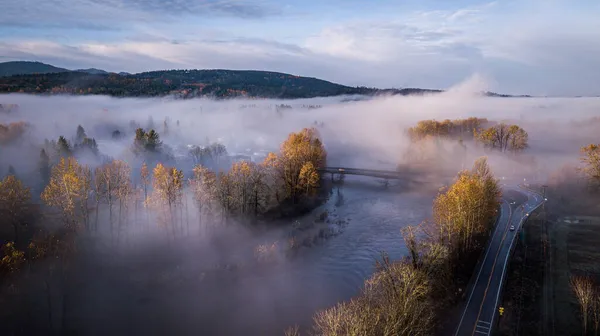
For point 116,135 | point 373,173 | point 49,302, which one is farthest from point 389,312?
point 116,135

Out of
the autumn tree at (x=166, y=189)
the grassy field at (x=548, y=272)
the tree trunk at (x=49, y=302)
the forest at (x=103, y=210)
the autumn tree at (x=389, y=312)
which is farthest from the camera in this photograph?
the autumn tree at (x=166, y=189)

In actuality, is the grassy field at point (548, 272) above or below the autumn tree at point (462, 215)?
below

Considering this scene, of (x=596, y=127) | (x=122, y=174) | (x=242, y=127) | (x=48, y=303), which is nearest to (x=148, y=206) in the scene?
(x=122, y=174)

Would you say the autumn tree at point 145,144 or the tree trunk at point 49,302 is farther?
the autumn tree at point 145,144

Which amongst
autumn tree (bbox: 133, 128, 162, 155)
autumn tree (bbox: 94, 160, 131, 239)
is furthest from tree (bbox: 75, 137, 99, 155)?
autumn tree (bbox: 94, 160, 131, 239)

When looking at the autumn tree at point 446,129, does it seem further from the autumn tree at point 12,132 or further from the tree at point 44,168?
the autumn tree at point 12,132

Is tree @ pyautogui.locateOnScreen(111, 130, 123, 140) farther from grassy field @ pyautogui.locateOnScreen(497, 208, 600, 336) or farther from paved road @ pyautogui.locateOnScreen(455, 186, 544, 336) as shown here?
grassy field @ pyautogui.locateOnScreen(497, 208, 600, 336)

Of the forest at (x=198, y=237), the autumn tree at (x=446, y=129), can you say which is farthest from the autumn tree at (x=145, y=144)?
the autumn tree at (x=446, y=129)
